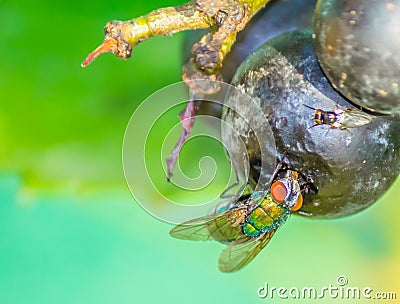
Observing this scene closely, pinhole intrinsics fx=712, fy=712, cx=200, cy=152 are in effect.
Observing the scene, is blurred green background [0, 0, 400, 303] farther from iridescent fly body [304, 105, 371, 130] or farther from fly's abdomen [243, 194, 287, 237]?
iridescent fly body [304, 105, 371, 130]

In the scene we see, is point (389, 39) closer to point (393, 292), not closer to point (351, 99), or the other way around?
point (351, 99)

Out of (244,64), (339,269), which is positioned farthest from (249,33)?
(339,269)

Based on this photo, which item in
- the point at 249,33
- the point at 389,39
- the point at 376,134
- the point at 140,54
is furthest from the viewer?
the point at 140,54

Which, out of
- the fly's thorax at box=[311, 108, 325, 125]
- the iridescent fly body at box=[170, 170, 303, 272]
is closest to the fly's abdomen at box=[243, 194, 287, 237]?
the iridescent fly body at box=[170, 170, 303, 272]

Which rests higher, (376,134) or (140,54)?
A: (140,54)
